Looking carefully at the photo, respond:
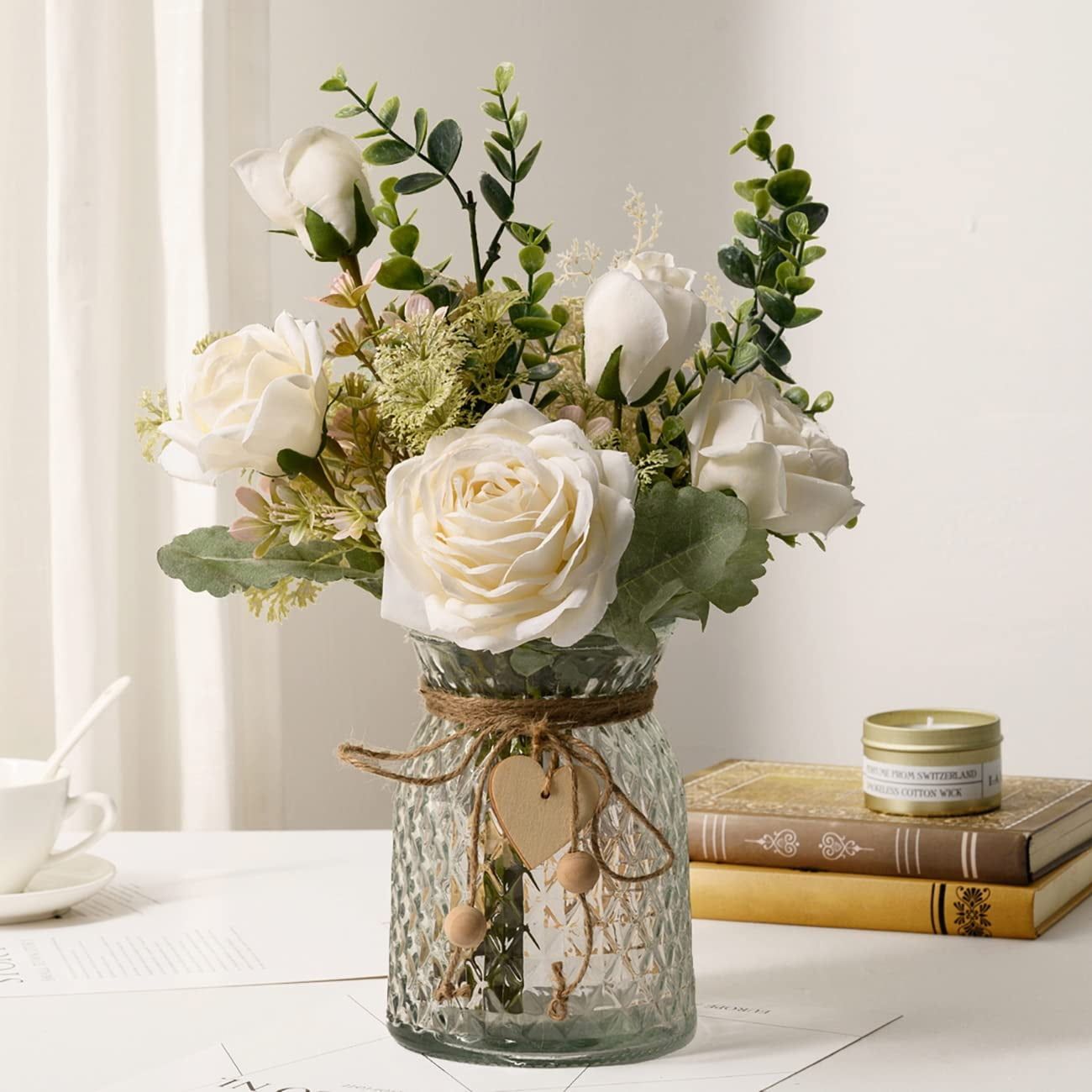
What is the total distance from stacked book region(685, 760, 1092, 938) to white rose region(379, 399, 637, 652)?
0.44m

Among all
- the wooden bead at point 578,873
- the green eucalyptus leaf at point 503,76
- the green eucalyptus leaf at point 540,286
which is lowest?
the wooden bead at point 578,873

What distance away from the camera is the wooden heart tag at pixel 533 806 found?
0.69m

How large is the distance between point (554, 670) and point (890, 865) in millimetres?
397

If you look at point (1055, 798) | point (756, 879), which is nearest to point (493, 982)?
point (756, 879)

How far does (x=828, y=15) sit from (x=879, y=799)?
1177 millimetres

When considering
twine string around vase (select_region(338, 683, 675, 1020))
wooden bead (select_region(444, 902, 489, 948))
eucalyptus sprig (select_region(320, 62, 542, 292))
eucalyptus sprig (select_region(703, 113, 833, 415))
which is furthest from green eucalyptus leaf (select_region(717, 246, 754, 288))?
wooden bead (select_region(444, 902, 489, 948))

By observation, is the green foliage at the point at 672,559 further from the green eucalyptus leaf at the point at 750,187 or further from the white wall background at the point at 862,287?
the white wall background at the point at 862,287

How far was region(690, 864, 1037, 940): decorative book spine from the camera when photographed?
0.97 m

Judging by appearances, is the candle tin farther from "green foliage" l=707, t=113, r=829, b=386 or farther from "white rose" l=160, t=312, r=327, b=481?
"white rose" l=160, t=312, r=327, b=481

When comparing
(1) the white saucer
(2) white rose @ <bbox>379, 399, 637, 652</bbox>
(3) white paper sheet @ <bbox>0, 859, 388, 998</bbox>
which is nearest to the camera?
(2) white rose @ <bbox>379, 399, 637, 652</bbox>

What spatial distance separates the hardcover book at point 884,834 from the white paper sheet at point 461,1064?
19 centimetres

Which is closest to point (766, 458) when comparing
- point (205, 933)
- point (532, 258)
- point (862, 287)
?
point (532, 258)

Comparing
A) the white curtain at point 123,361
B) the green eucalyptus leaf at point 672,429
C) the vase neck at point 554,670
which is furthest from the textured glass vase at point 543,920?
the white curtain at point 123,361

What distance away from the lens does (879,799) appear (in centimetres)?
106
